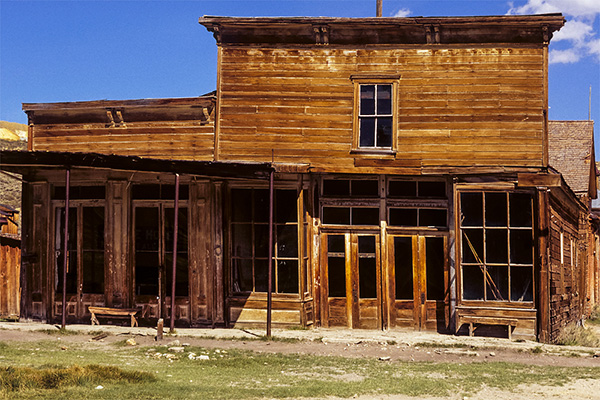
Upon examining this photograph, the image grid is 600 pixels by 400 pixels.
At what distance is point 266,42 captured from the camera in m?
15.9

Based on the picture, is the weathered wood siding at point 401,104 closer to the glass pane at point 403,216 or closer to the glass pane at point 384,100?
the glass pane at point 384,100

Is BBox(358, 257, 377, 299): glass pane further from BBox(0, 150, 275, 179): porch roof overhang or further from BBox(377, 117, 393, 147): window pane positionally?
BBox(0, 150, 275, 179): porch roof overhang

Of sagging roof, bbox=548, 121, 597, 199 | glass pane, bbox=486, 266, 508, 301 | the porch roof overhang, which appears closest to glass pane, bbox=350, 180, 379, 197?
the porch roof overhang

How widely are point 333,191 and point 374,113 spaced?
1883 mm

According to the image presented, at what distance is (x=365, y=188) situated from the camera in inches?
617

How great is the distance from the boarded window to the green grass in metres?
3.25

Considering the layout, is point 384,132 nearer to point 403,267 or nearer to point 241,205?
point 403,267

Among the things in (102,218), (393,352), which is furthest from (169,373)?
(102,218)

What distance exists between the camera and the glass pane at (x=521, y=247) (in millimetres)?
14859

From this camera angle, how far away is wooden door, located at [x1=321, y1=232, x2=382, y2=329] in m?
15.5

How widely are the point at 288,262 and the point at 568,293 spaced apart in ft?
24.9

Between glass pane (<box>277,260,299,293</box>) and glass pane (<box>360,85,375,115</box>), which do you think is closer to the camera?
glass pane (<box>277,260,299,293</box>)

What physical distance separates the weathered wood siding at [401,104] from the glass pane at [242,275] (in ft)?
7.42

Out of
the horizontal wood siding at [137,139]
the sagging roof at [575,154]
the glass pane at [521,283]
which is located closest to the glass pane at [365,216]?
the glass pane at [521,283]
